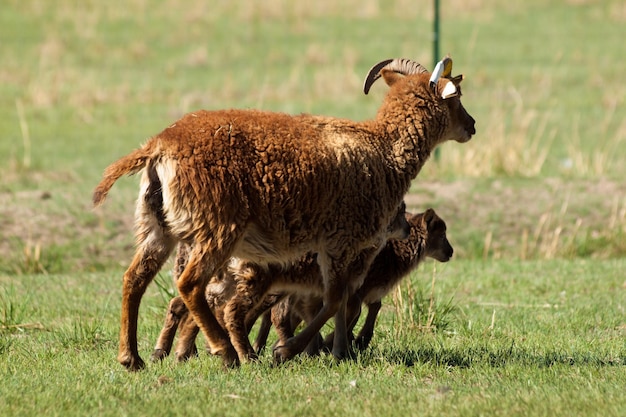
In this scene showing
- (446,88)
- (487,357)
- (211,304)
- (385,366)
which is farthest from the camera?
(211,304)

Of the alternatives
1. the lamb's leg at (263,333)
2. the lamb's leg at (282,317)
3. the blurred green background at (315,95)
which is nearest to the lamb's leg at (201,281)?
the lamb's leg at (282,317)

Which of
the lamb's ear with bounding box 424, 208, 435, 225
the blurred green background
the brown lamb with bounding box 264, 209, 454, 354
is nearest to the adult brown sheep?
the brown lamb with bounding box 264, 209, 454, 354

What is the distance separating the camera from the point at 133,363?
759cm

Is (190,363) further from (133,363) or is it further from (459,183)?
(459,183)

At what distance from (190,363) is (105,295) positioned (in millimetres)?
3086

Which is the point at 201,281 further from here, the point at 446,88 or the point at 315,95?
the point at 315,95

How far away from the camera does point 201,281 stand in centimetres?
734

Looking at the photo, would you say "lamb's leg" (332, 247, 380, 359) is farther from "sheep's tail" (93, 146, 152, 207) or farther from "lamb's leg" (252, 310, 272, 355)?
"sheep's tail" (93, 146, 152, 207)

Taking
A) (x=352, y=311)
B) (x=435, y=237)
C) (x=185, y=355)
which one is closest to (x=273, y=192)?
(x=352, y=311)

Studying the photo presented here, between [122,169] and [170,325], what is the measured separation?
1763 mm

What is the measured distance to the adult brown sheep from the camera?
7227 mm

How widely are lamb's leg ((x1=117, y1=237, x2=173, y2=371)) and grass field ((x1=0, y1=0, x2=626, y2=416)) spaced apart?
0.71 ft

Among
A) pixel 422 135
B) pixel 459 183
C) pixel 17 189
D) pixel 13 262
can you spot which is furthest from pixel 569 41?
pixel 422 135

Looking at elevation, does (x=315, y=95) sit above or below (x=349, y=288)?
below
